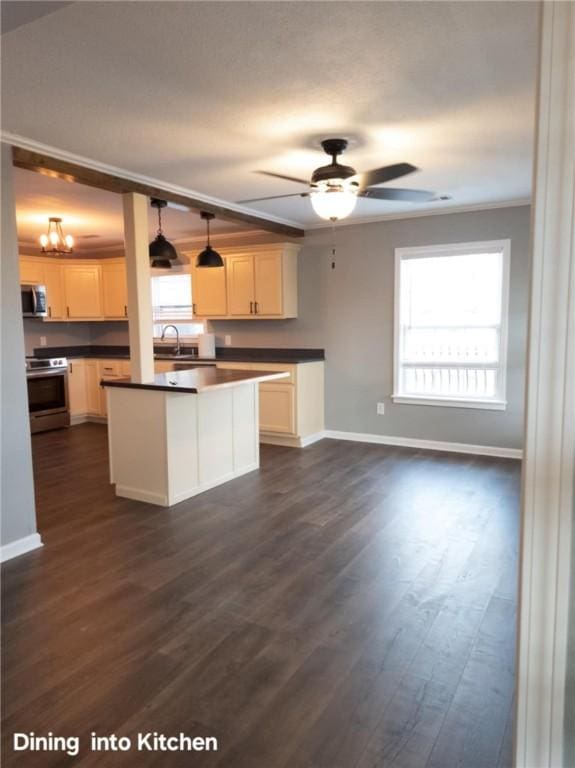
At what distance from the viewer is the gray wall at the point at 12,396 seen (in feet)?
9.66

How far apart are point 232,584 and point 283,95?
2498 millimetres

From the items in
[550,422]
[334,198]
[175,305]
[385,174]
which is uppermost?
[385,174]

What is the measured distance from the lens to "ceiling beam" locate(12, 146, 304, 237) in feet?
10.4

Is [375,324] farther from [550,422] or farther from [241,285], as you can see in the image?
[550,422]

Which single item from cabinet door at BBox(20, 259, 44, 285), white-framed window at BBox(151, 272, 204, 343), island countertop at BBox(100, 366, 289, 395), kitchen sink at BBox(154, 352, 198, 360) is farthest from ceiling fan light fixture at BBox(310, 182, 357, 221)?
cabinet door at BBox(20, 259, 44, 285)

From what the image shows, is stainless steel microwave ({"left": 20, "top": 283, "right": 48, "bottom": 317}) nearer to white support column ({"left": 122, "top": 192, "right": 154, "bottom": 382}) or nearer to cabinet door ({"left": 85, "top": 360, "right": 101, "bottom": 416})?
cabinet door ({"left": 85, "top": 360, "right": 101, "bottom": 416})

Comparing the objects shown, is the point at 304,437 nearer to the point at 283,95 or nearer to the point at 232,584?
the point at 232,584

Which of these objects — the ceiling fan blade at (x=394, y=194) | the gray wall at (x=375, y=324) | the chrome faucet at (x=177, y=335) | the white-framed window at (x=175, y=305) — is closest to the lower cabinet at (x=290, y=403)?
the gray wall at (x=375, y=324)

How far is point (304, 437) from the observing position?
5.77 m

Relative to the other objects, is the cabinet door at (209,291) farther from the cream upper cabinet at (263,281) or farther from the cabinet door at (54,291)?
the cabinet door at (54,291)

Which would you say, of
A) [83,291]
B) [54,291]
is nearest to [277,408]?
[83,291]

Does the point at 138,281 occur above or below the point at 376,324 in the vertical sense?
above

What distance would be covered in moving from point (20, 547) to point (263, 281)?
12.6ft

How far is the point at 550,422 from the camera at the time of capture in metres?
0.94
